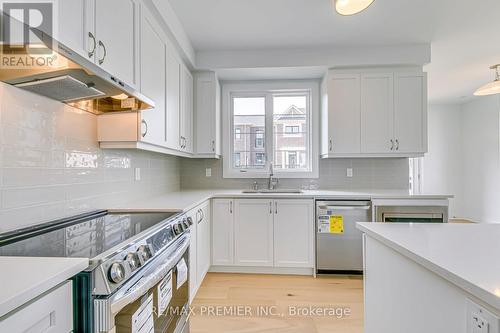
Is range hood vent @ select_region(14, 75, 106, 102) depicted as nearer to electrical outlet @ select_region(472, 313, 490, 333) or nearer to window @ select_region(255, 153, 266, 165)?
electrical outlet @ select_region(472, 313, 490, 333)

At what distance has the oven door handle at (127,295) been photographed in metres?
0.82

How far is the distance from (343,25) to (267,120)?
1428 mm

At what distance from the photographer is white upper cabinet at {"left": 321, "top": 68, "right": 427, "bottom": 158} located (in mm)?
2926

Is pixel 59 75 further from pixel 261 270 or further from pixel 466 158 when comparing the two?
pixel 466 158

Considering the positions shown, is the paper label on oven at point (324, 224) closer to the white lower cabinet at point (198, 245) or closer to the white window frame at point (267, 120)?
the white window frame at point (267, 120)

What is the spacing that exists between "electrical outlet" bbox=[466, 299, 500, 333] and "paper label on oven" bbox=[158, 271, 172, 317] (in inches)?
45.8

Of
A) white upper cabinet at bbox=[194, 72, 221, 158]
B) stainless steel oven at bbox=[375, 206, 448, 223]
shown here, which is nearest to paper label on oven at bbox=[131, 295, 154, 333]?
white upper cabinet at bbox=[194, 72, 221, 158]

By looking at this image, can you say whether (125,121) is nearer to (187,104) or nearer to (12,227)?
(12,227)

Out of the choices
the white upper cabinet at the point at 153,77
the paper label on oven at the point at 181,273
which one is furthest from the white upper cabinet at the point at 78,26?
→ the paper label on oven at the point at 181,273

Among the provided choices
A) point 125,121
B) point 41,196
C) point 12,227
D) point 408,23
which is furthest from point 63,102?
point 408,23

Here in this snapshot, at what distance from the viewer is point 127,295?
93 cm

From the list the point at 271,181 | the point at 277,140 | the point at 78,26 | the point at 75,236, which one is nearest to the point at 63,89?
the point at 78,26

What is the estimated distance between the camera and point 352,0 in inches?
58.3

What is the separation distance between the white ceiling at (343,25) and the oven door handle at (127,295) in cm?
205
